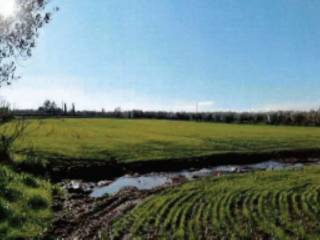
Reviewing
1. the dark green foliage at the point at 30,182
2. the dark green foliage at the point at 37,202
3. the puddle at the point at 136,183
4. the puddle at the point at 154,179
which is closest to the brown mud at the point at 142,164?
the puddle at the point at 154,179

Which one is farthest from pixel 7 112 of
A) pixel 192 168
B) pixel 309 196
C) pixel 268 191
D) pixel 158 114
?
pixel 158 114

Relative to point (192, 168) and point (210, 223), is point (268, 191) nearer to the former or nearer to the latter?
point (210, 223)

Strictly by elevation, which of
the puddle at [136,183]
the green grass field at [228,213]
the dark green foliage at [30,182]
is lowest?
the puddle at [136,183]

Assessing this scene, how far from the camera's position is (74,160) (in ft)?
133

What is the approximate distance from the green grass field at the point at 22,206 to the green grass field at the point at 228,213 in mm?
3380

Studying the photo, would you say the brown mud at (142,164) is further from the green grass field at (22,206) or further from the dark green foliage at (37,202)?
the dark green foliage at (37,202)

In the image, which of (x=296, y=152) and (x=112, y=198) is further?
(x=296, y=152)

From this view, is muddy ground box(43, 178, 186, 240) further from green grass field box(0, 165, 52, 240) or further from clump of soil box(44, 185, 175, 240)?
green grass field box(0, 165, 52, 240)

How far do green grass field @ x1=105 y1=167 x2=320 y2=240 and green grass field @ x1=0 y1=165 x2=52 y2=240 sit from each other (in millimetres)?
3380

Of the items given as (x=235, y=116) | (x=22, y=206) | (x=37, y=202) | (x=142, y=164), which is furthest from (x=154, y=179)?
(x=235, y=116)

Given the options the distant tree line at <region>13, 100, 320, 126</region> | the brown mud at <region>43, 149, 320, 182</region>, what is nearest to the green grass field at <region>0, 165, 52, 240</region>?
the brown mud at <region>43, 149, 320, 182</region>

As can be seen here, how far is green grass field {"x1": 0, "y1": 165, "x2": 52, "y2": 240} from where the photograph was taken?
19156 millimetres

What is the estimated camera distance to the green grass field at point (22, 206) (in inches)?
754

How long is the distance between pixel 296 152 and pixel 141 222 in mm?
38407
